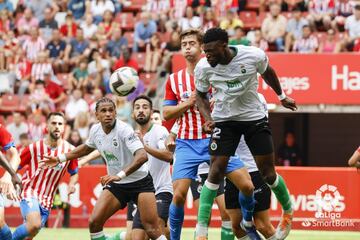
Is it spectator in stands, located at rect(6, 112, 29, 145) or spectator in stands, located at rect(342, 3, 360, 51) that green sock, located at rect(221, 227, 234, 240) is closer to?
spectator in stands, located at rect(342, 3, 360, 51)

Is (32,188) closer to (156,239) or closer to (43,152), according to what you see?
(43,152)

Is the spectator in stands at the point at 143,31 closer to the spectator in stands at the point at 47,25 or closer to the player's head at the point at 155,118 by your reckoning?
the spectator in stands at the point at 47,25

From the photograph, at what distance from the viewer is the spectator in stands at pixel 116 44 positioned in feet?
82.0

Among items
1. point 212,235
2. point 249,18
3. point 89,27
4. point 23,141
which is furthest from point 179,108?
point 89,27

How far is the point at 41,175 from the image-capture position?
14.3m

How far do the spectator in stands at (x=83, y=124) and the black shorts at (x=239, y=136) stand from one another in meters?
11.1

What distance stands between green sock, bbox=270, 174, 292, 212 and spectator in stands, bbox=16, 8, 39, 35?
15.3 meters

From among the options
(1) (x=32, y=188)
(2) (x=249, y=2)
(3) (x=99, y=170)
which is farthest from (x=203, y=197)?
(2) (x=249, y=2)

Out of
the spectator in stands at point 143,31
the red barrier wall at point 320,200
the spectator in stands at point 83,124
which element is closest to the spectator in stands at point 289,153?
the spectator in stands at point 143,31

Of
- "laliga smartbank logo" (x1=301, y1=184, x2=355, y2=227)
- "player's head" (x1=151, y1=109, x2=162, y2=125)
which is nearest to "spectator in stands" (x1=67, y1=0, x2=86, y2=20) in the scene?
"laliga smartbank logo" (x1=301, y1=184, x2=355, y2=227)

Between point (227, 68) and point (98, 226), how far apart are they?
87.7 inches

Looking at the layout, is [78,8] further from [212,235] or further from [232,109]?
[232,109]

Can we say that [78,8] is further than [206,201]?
Yes

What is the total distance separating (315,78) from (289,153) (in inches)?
93.3
